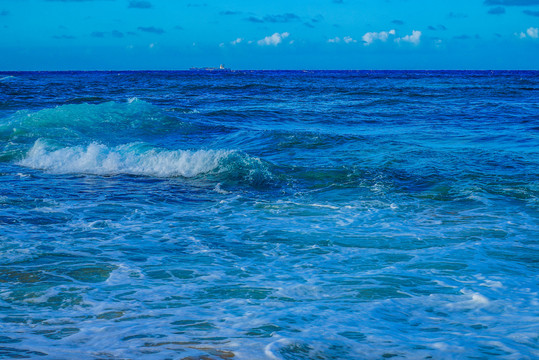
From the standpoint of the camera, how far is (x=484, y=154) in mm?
12656

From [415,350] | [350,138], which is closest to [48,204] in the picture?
[415,350]

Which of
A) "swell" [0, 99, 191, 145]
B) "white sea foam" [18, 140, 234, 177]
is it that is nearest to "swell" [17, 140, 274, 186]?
"white sea foam" [18, 140, 234, 177]

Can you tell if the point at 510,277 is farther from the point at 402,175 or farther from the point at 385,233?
the point at 402,175

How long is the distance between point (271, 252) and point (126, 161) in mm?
6650

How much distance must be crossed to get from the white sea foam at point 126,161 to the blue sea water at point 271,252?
5 centimetres

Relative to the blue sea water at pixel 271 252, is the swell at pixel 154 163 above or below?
above

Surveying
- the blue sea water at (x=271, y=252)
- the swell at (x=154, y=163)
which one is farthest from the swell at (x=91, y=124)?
the swell at (x=154, y=163)

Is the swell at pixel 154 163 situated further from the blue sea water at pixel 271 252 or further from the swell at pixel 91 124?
the swell at pixel 91 124

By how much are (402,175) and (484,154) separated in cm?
323

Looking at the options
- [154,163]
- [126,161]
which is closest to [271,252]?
[154,163]

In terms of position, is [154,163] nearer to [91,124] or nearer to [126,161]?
[126,161]

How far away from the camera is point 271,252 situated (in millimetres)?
6238

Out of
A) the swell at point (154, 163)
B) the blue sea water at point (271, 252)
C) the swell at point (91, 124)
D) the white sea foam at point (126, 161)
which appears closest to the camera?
the blue sea water at point (271, 252)

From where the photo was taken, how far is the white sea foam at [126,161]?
37.0ft
